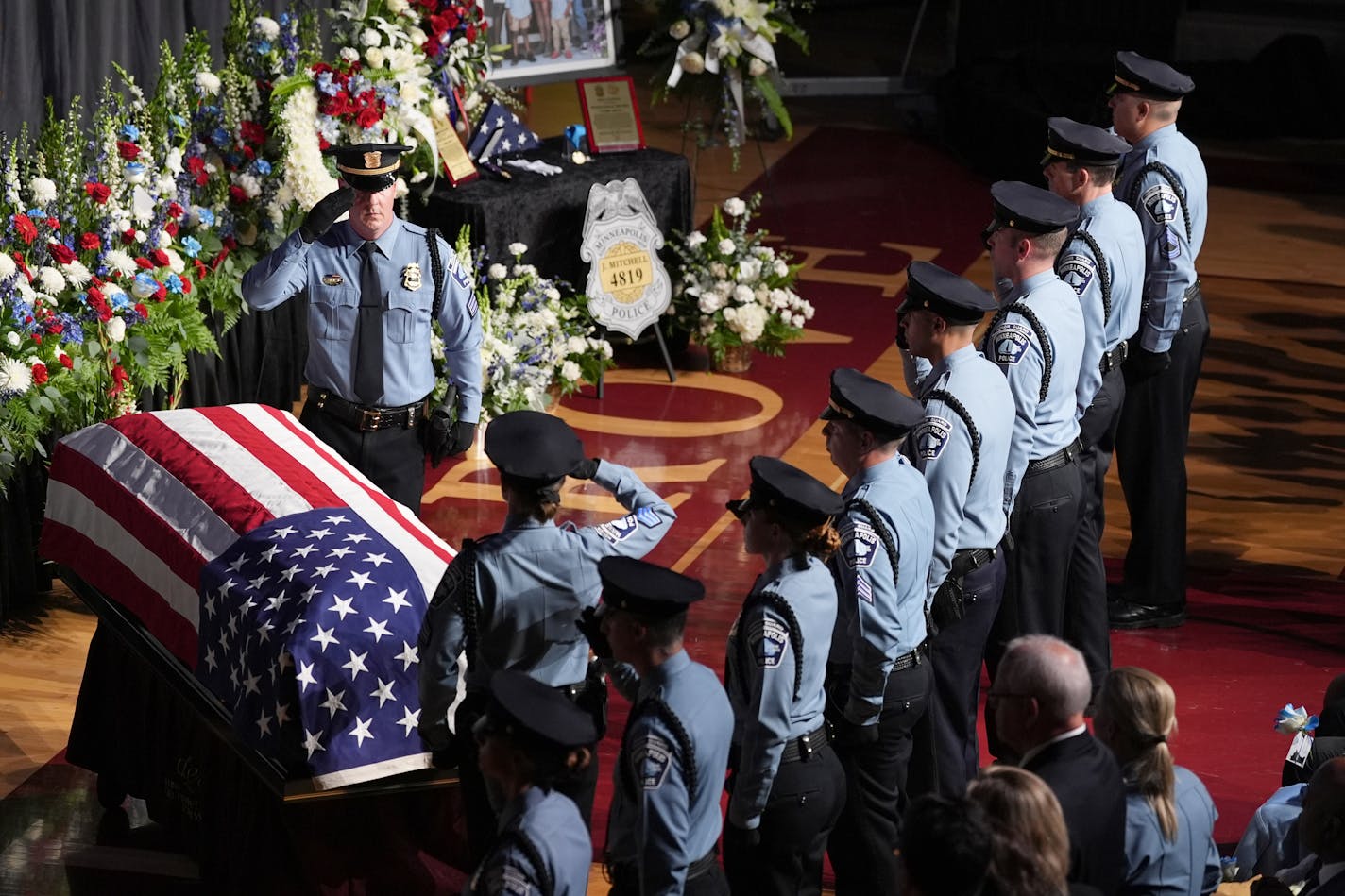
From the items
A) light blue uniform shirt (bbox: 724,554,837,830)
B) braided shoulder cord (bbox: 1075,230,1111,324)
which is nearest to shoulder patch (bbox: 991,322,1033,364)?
braided shoulder cord (bbox: 1075,230,1111,324)

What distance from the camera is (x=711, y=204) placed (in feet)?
35.7

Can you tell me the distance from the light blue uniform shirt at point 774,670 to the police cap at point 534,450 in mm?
484

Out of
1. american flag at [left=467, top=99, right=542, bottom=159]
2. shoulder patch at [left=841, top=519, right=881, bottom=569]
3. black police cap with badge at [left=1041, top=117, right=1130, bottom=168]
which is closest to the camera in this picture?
shoulder patch at [left=841, top=519, right=881, bottom=569]

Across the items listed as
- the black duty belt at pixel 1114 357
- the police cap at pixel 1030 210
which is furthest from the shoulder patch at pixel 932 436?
the black duty belt at pixel 1114 357

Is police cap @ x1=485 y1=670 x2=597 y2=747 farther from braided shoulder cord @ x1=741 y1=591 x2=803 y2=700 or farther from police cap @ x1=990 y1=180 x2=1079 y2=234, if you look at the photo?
police cap @ x1=990 y1=180 x2=1079 y2=234

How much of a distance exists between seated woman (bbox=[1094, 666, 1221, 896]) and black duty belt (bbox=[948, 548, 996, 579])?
114cm

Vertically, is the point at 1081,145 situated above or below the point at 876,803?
above

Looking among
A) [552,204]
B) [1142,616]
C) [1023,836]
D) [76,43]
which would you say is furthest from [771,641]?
[552,204]

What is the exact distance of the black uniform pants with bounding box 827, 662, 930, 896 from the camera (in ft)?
13.4

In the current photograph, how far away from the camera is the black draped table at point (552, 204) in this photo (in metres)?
7.39

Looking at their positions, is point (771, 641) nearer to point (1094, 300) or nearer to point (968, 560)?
point (968, 560)

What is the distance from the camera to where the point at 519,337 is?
724 cm

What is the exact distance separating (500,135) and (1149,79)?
313 centimetres

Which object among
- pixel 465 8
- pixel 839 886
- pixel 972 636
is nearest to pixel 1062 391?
pixel 972 636
